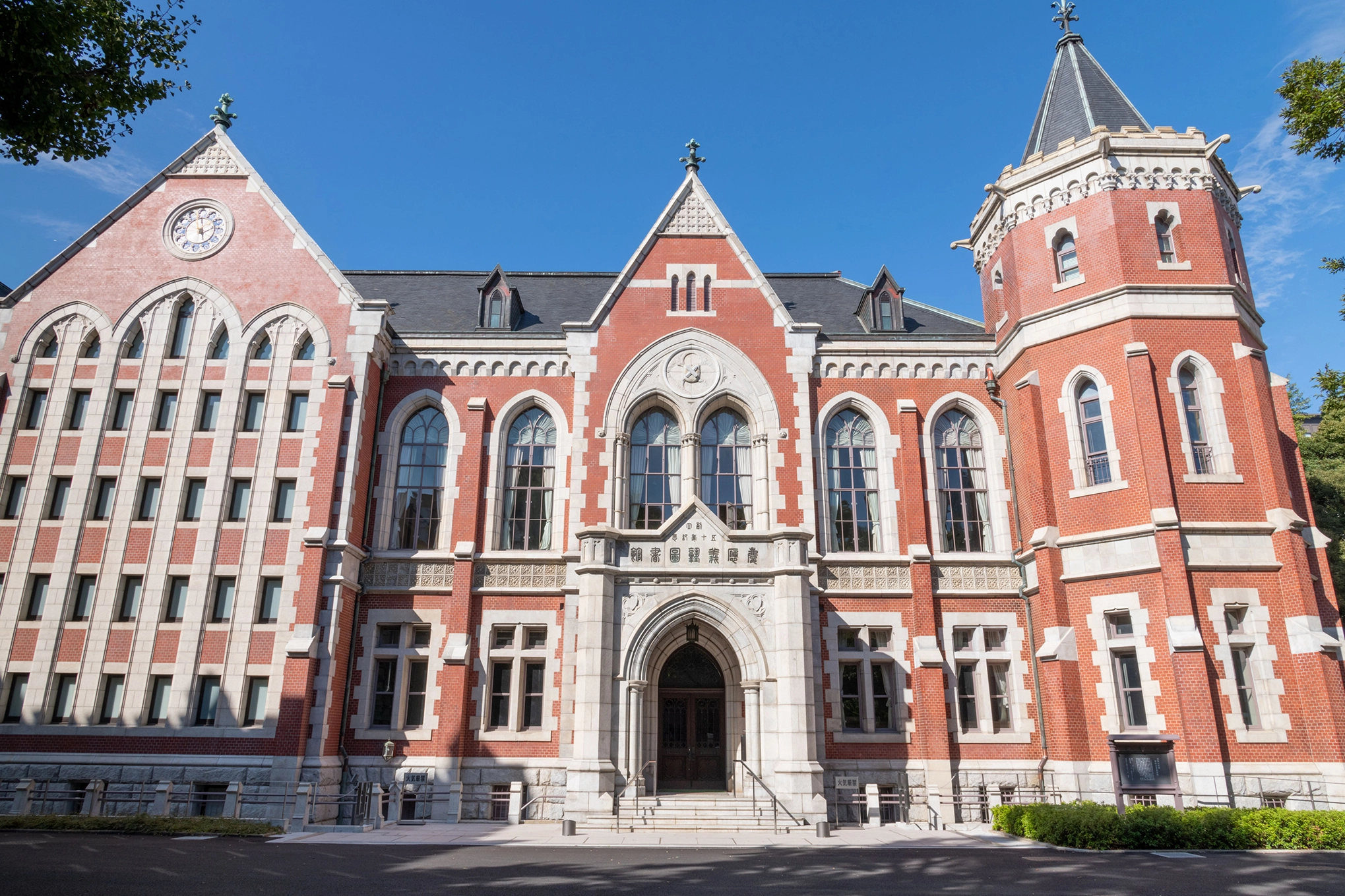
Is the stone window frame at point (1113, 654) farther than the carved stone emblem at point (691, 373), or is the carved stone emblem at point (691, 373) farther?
the carved stone emblem at point (691, 373)

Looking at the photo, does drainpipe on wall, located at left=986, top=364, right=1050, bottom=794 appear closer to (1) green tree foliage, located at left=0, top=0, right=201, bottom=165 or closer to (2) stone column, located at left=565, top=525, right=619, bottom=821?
(2) stone column, located at left=565, top=525, right=619, bottom=821

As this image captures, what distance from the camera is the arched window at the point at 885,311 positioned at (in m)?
26.0

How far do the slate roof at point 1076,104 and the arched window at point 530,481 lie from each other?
17.0m

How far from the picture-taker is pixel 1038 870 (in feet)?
44.0

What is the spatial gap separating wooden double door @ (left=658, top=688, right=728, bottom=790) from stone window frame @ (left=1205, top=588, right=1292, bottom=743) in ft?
38.5

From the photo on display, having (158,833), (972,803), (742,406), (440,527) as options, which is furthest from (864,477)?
(158,833)

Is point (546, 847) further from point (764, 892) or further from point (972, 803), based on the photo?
point (972, 803)

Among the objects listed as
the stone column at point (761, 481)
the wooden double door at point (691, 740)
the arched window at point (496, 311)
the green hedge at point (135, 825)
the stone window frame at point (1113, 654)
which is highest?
the arched window at point (496, 311)

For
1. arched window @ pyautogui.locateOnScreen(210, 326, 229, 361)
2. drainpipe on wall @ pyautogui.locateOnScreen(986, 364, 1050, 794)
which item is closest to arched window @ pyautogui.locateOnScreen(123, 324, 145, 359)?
arched window @ pyautogui.locateOnScreen(210, 326, 229, 361)

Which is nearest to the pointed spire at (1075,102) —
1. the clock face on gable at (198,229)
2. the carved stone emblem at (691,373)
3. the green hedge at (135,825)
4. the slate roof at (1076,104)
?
the slate roof at (1076,104)

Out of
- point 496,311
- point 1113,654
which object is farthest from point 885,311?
point 496,311

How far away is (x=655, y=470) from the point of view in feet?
78.5

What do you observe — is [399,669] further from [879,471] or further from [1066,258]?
[1066,258]

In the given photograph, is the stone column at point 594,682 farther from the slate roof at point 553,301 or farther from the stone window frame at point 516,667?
the slate roof at point 553,301
